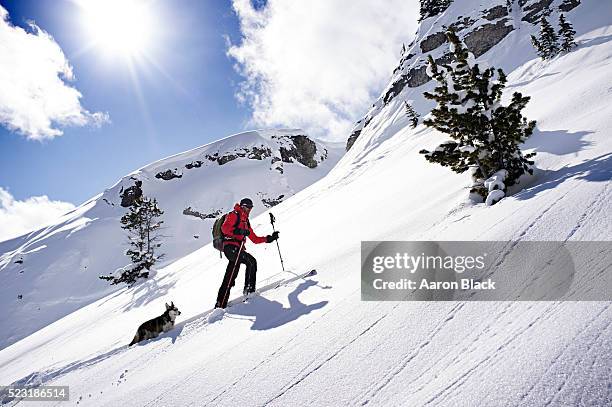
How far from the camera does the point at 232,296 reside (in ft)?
23.6

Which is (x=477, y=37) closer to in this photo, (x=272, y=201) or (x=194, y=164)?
(x=272, y=201)

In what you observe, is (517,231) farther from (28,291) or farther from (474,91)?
(28,291)

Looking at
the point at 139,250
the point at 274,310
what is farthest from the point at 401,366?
the point at 139,250

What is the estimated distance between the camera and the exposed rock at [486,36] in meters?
49.2

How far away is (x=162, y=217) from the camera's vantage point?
5138 centimetres

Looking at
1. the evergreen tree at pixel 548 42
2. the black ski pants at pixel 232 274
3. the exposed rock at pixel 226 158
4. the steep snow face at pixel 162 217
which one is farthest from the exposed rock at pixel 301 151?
the black ski pants at pixel 232 274

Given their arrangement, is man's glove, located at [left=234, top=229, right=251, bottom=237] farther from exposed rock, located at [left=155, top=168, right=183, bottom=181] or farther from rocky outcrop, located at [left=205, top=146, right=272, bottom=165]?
rocky outcrop, located at [left=205, top=146, right=272, bottom=165]

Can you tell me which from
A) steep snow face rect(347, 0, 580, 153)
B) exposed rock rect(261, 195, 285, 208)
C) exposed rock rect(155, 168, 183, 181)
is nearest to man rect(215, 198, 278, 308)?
steep snow face rect(347, 0, 580, 153)

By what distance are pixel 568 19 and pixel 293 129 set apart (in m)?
57.8

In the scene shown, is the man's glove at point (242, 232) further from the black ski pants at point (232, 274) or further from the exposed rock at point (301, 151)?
the exposed rock at point (301, 151)

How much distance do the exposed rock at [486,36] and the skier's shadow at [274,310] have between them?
56.6 metres

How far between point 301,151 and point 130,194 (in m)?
38.8

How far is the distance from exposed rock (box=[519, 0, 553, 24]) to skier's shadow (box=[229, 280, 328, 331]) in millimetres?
59714

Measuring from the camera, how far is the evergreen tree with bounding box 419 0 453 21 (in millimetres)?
64625
